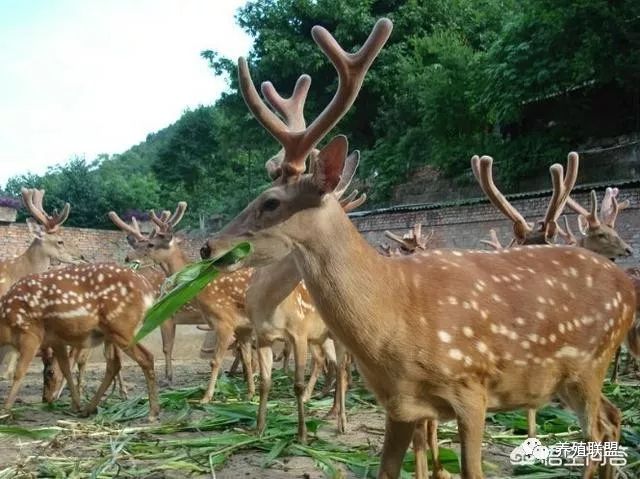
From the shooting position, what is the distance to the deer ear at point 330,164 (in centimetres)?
337

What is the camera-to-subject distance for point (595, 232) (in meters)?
8.12

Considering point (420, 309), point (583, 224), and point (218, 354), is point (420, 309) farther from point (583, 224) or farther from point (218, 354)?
point (583, 224)

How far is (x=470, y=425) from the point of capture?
324 centimetres

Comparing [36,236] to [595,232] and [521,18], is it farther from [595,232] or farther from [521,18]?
[521,18]

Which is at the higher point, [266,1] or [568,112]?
[266,1]

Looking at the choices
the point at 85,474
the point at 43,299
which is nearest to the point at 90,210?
the point at 43,299

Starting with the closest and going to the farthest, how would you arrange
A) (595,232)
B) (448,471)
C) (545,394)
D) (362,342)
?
(362,342) < (545,394) < (448,471) < (595,232)

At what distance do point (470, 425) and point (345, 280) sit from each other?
884 mm

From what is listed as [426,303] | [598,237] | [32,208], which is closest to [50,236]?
[32,208]

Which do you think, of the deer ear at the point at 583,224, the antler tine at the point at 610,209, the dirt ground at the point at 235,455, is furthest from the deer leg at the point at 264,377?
the antler tine at the point at 610,209

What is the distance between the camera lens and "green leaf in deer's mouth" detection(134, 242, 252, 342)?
327 centimetres

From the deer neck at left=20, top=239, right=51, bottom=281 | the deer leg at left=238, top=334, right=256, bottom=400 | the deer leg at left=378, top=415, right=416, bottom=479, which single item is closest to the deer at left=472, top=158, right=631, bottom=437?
the deer leg at left=378, top=415, right=416, bottom=479

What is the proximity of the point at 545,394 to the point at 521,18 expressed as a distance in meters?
17.5

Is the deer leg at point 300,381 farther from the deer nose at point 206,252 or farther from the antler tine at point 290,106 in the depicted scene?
the deer nose at point 206,252
